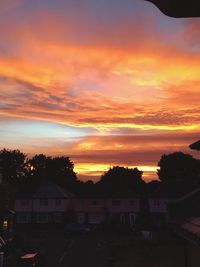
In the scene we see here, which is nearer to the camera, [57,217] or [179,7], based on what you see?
[179,7]

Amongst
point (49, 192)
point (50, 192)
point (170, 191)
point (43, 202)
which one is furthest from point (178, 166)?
point (43, 202)

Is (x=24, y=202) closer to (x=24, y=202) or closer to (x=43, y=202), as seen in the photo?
(x=24, y=202)

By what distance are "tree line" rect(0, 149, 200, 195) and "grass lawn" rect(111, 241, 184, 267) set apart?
50230 millimetres

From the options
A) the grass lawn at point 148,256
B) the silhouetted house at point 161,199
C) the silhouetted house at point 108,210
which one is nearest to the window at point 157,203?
the silhouetted house at point 161,199

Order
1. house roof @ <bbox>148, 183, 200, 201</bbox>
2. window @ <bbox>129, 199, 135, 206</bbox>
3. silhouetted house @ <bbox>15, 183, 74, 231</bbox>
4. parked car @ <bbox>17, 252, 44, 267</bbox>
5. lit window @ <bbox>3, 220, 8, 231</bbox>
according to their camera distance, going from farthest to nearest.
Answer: silhouetted house @ <bbox>15, 183, 74, 231</bbox>, window @ <bbox>129, 199, 135, 206</bbox>, house roof @ <bbox>148, 183, 200, 201</bbox>, lit window @ <bbox>3, 220, 8, 231</bbox>, parked car @ <bbox>17, 252, 44, 267</bbox>

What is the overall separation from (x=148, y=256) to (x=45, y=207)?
52476 mm

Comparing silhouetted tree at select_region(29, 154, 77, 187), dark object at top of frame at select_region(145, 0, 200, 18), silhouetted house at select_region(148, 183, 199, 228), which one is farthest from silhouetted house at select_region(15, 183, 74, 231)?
dark object at top of frame at select_region(145, 0, 200, 18)

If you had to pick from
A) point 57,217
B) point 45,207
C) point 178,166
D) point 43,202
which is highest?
point 178,166

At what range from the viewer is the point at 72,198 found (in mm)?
88750

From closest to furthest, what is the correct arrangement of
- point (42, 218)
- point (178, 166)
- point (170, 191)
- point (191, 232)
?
1. point (191, 232)
2. point (170, 191)
3. point (42, 218)
4. point (178, 166)

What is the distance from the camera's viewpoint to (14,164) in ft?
473

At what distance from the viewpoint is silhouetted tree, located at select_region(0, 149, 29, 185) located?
466 feet

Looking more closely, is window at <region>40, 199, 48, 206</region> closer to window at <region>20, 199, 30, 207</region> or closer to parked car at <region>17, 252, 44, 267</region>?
window at <region>20, 199, 30, 207</region>

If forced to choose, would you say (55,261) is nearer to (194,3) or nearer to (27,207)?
(194,3)
